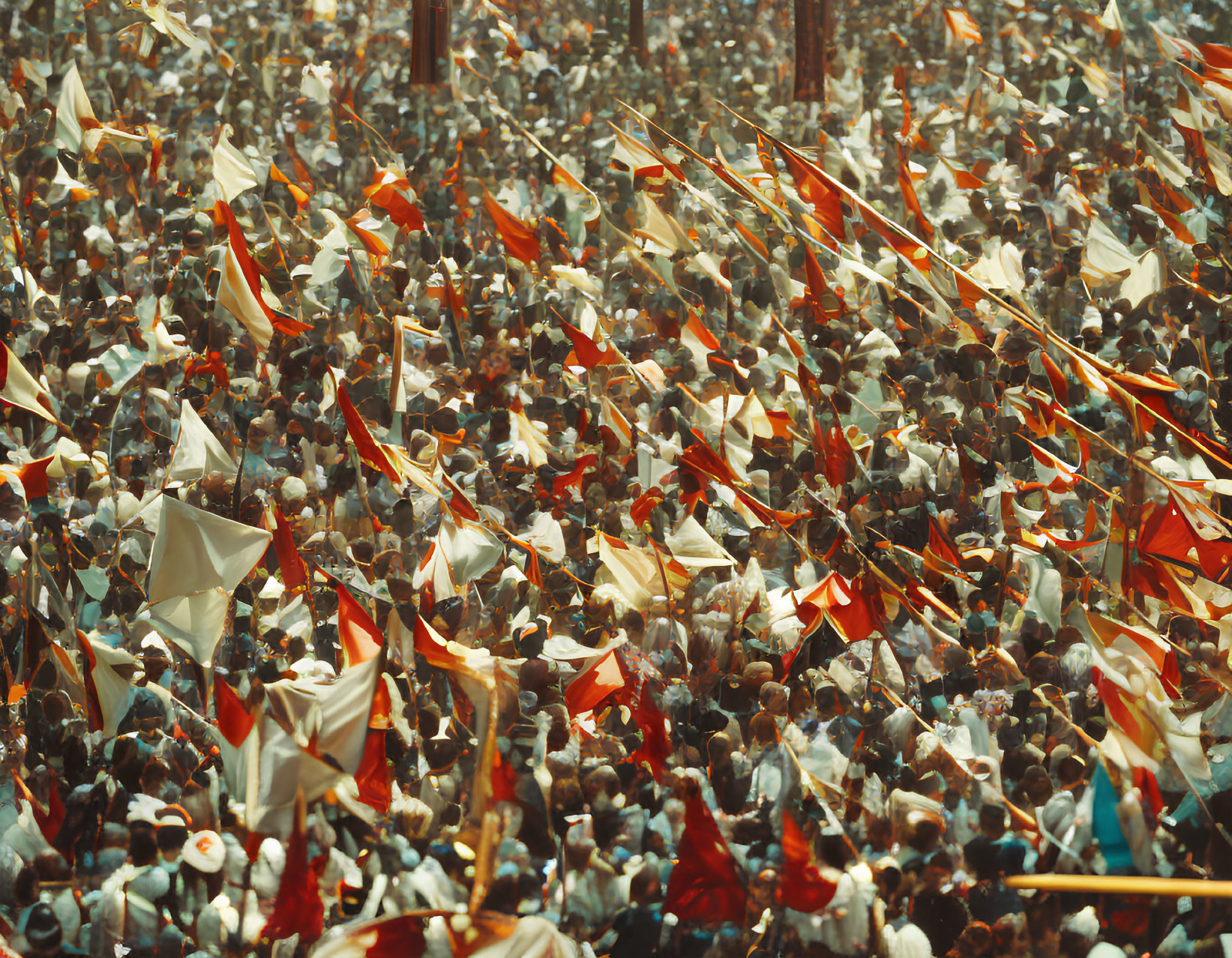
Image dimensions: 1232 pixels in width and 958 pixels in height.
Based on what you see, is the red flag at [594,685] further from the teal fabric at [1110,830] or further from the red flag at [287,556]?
the teal fabric at [1110,830]

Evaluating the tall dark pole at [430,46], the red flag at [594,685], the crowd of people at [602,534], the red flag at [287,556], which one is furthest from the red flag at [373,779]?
the tall dark pole at [430,46]

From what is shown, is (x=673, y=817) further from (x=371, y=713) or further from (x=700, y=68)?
(x=700, y=68)

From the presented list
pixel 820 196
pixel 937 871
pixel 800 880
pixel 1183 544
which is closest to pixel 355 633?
pixel 800 880

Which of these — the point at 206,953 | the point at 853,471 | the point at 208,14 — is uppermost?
the point at 208,14

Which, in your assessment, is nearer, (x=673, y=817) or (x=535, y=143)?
(x=673, y=817)

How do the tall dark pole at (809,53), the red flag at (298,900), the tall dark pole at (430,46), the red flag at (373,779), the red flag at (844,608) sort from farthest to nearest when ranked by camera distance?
the tall dark pole at (809,53) < the tall dark pole at (430,46) < the red flag at (844,608) < the red flag at (373,779) < the red flag at (298,900)

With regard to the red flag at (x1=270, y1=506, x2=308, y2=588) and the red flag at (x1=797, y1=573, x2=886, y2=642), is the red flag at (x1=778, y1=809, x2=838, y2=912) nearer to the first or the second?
the red flag at (x1=797, y1=573, x2=886, y2=642)

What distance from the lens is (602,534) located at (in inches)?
55.7

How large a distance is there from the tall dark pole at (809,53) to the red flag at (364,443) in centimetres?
209

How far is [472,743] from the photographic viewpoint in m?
1.15

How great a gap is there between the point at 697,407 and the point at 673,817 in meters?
0.85

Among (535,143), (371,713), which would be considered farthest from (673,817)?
(535,143)

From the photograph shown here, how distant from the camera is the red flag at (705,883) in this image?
982mm

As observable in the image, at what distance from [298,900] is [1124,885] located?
0.78 m
